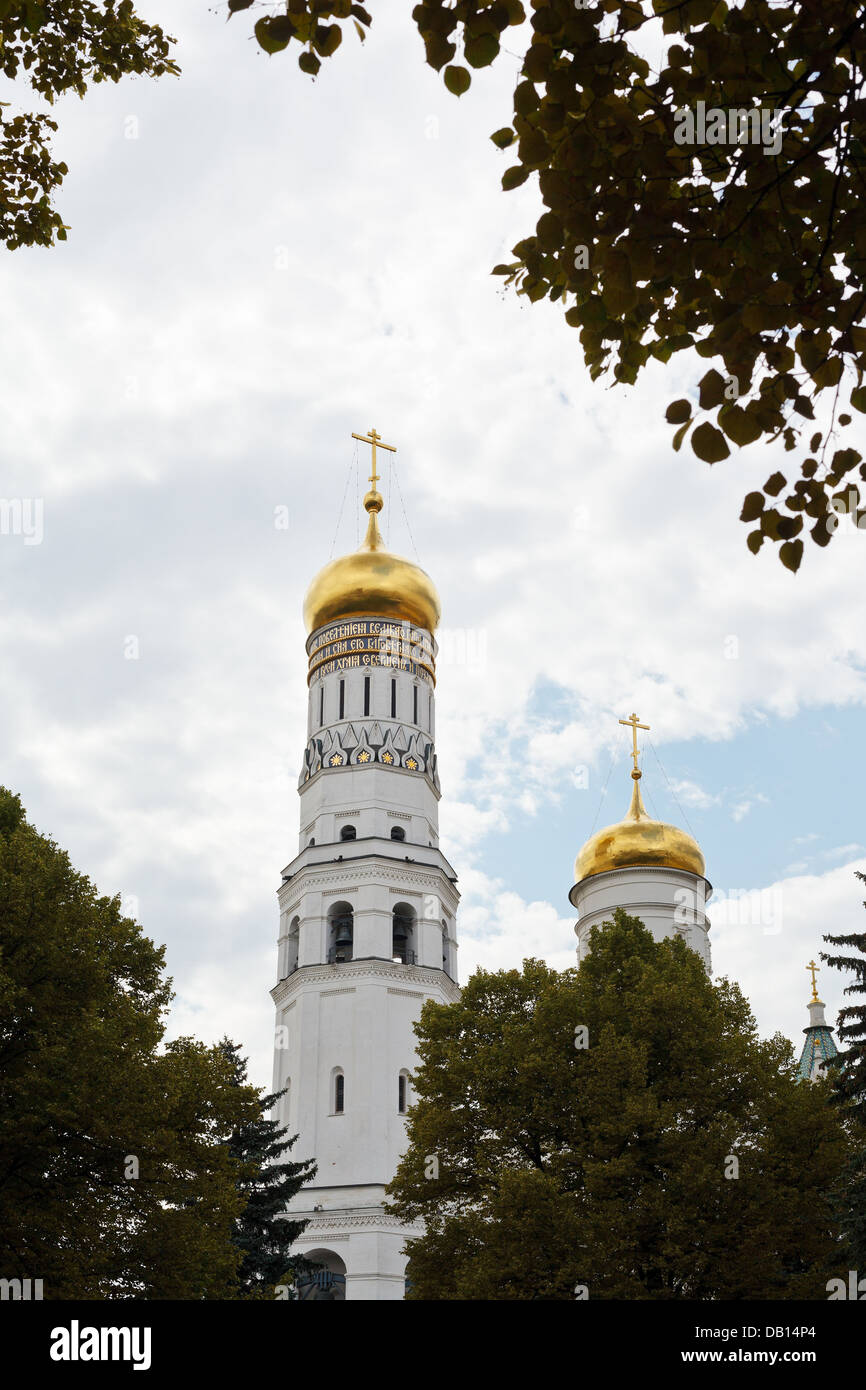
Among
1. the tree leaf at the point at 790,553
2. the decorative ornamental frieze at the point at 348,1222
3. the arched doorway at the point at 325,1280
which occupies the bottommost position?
the arched doorway at the point at 325,1280

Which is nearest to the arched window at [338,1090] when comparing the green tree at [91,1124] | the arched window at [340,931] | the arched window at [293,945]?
the arched window at [340,931]

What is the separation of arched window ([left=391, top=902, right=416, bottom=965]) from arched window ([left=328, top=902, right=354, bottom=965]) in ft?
4.64

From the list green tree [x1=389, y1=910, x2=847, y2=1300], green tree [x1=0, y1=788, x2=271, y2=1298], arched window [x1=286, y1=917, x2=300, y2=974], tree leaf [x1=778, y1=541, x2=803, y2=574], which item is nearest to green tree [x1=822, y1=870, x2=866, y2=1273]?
green tree [x1=389, y1=910, x2=847, y2=1300]

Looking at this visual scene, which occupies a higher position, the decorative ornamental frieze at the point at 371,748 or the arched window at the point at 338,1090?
the decorative ornamental frieze at the point at 371,748

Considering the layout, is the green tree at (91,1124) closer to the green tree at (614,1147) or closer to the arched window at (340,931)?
the green tree at (614,1147)

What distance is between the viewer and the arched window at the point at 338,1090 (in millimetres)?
42156

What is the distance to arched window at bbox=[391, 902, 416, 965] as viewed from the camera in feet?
150

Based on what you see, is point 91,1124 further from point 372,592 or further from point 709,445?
point 372,592

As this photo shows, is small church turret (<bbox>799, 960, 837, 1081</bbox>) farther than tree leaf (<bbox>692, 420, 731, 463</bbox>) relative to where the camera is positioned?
Yes

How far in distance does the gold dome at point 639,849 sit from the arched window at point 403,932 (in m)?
6.50

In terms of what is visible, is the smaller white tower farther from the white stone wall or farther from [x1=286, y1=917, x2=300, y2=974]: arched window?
[x1=286, y1=917, x2=300, y2=974]: arched window

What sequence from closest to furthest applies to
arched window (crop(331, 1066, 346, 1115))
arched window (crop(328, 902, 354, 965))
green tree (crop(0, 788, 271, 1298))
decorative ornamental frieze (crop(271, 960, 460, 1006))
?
green tree (crop(0, 788, 271, 1298)) < arched window (crop(331, 1066, 346, 1115)) < decorative ornamental frieze (crop(271, 960, 460, 1006)) < arched window (crop(328, 902, 354, 965))
